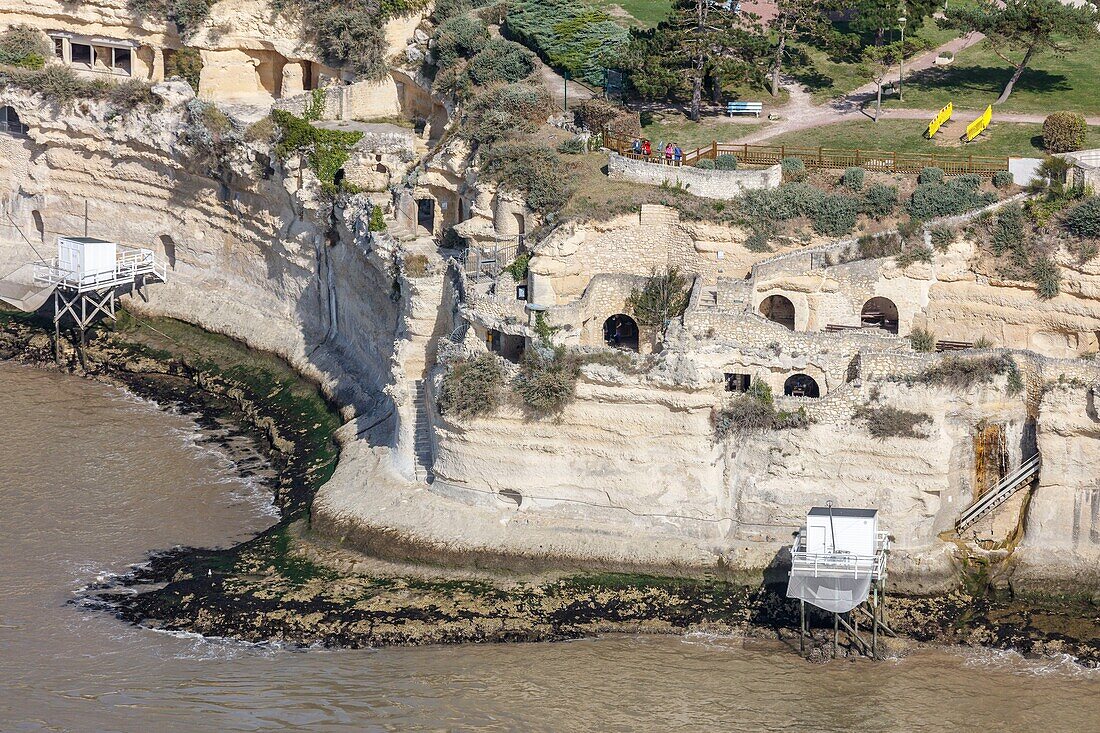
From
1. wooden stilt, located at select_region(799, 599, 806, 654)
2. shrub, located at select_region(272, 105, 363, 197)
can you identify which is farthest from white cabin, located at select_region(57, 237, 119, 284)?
wooden stilt, located at select_region(799, 599, 806, 654)

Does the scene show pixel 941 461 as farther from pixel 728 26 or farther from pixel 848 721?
pixel 728 26

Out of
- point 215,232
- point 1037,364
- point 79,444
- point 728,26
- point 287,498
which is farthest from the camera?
point 215,232

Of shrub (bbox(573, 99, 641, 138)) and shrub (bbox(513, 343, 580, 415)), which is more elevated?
shrub (bbox(573, 99, 641, 138))

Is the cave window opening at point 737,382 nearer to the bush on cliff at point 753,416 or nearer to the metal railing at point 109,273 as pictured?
the bush on cliff at point 753,416

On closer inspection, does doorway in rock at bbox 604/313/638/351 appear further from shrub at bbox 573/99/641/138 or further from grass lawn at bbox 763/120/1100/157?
grass lawn at bbox 763/120/1100/157

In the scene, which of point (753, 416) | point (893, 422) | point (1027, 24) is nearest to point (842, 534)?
point (893, 422)

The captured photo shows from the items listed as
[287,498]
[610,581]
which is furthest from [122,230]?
[610,581]
